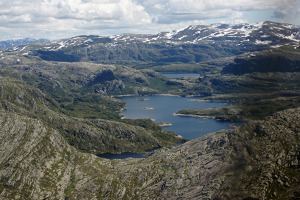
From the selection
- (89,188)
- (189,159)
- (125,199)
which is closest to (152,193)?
(125,199)

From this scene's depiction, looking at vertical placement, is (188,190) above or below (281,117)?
below

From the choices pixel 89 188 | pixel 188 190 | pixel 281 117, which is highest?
pixel 281 117

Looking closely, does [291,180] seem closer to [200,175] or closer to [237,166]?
[237,166]

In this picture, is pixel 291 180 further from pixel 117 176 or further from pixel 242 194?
pixel 117 176

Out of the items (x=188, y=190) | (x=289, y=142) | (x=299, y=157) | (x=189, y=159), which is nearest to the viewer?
(x=299, y=157)

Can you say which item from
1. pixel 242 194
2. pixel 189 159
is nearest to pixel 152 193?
pixel 189 159

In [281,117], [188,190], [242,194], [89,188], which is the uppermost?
[281,117]

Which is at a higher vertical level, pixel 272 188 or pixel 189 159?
pixel 272 188

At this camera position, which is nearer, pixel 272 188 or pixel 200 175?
pixel 272 188

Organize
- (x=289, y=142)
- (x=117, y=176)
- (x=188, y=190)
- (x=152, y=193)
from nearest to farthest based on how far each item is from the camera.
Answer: (x=289, y=142) < (x=188, y=190) < (x=152, y=193) < (x=117, y=176)
